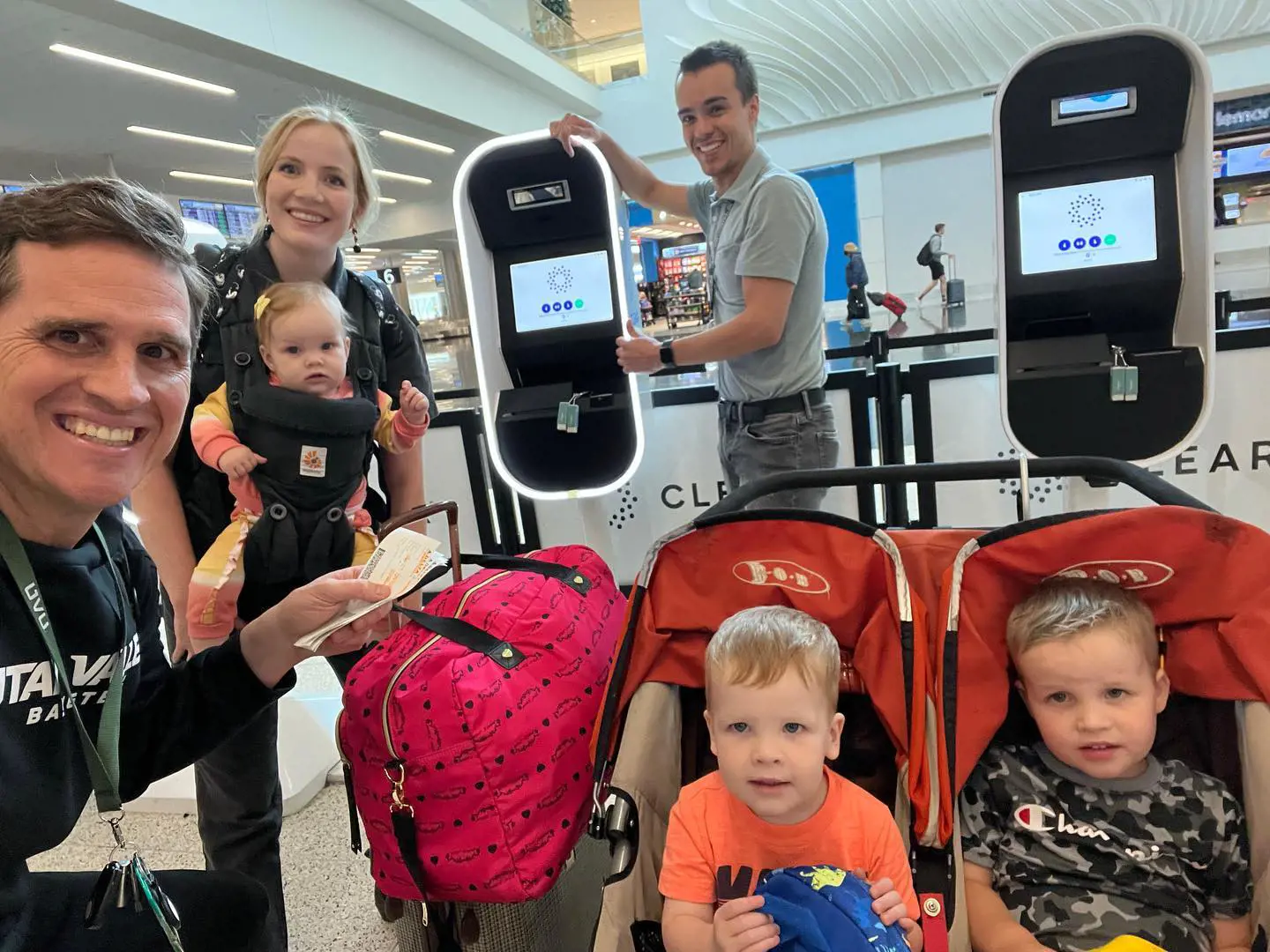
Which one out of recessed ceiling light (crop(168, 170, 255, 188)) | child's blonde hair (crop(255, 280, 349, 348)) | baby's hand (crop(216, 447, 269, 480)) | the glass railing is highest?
the glass railing

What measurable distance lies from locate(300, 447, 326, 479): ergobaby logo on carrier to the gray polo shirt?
3.81ft

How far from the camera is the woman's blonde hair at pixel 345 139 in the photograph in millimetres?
1627

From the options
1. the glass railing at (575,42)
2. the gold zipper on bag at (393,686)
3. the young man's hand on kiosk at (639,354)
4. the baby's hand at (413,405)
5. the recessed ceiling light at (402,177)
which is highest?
the glass railing at (575,42)

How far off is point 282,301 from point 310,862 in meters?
1.56

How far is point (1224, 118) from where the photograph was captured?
11.0 m

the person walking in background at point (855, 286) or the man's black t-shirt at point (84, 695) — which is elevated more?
the person walking in background at point (855, 286)

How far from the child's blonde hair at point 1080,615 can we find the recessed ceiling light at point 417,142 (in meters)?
10.7

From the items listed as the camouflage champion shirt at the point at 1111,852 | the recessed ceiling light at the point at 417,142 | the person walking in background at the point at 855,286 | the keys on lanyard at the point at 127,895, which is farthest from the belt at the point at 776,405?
the recessed ceiling light at the point at 417,142

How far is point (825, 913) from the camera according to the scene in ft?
3.46

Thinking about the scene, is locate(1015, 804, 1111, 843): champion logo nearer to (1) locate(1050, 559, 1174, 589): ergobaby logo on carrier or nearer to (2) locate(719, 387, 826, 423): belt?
(1) locate(1050, 559, 1174, 589): ergobaby logo on carrier

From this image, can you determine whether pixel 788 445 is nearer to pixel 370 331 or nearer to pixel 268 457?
pixel 370 331

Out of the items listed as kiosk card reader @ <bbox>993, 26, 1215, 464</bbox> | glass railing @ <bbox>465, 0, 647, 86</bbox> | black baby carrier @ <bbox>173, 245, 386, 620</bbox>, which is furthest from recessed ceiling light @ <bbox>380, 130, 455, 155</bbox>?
black baby carrier @ <bbox>173, 245, 386, 620</bbox>

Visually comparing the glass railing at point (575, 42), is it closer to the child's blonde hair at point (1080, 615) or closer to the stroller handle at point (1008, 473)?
the stroller handle at point (1008, 473)

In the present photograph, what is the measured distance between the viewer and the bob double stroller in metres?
1.22
